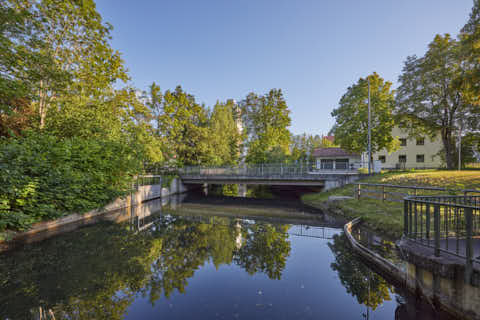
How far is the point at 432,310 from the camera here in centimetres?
394

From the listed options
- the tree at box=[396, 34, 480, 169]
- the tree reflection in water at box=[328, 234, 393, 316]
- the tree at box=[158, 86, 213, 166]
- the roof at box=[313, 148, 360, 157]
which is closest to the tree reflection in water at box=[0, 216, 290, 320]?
the tree reflection in water at box=[328, 234, 393, 316]

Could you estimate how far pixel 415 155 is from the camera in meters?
38.9

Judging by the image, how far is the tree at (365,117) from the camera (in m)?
27.4

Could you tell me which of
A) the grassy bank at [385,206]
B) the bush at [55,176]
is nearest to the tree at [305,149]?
the grassy bank at [385,206]

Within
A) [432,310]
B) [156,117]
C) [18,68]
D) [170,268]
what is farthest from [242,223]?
[156,117]

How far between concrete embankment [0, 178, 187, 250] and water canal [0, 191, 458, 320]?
87 cm

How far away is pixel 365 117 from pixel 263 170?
1619 centimetres

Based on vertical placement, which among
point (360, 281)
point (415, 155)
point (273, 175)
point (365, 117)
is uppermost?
point (365, 117)

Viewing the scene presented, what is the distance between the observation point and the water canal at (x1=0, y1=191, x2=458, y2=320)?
431 cm

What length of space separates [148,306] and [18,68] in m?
13.2

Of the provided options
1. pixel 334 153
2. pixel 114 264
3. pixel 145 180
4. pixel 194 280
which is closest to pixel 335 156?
pixel 334 153

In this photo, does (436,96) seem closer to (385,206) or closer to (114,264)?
(385,206)

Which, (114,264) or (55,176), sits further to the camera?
(55,176)

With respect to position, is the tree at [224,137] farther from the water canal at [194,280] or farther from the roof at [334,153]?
the water canal at [194,280]
